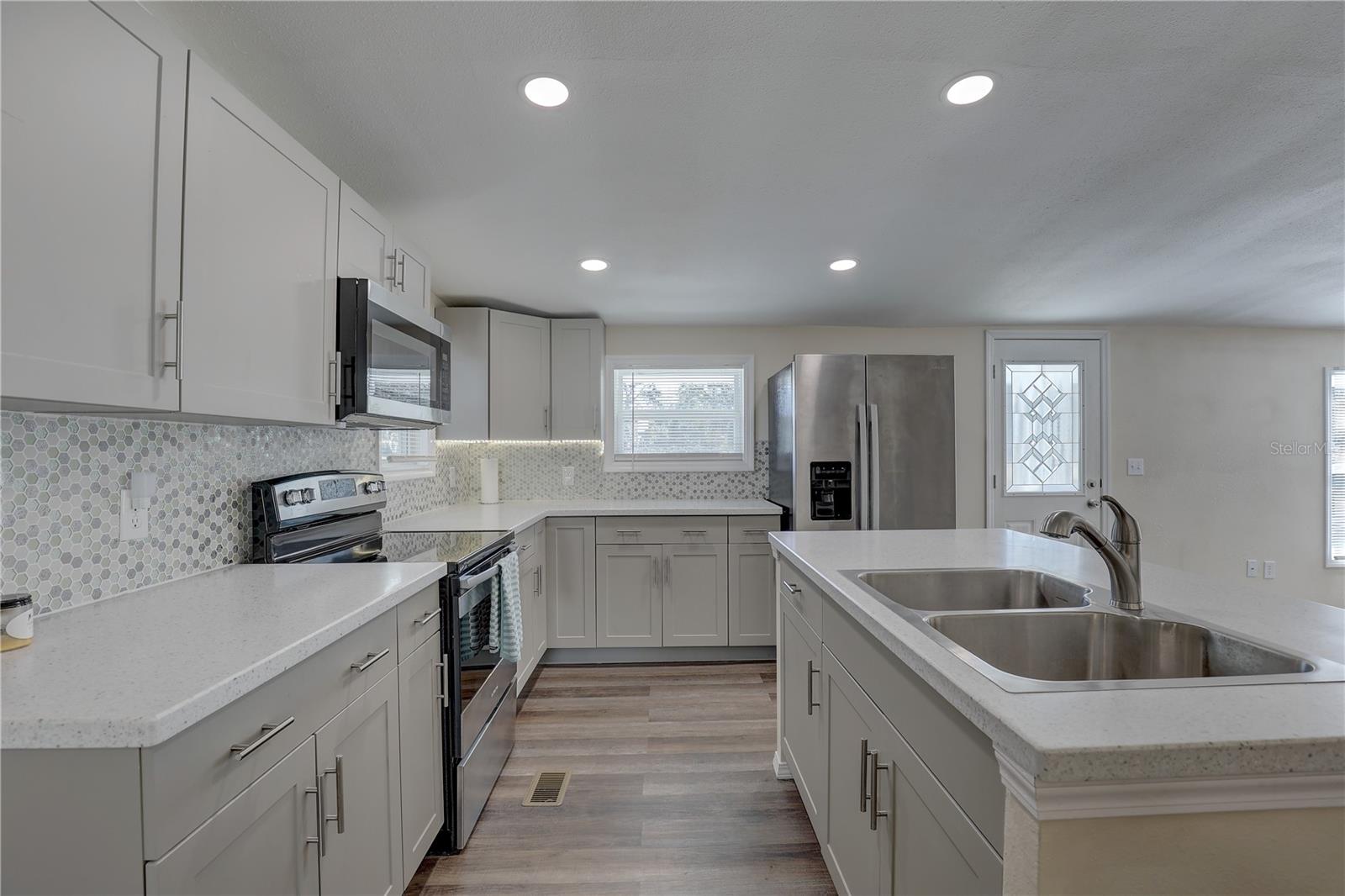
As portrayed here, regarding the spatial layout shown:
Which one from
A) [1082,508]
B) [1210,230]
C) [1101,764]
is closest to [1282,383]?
[1082,508]

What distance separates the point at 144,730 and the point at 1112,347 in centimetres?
556

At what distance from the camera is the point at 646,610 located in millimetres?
3537

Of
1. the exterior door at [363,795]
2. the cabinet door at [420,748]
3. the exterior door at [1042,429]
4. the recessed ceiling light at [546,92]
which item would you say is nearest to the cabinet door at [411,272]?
the recessed ceiling light at [546,92]

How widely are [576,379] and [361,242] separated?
2.02 m

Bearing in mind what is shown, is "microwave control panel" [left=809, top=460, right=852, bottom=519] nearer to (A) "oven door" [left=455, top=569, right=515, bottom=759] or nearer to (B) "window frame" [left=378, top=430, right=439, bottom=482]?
(A) "oven door" [left=455, top=569, right=515, bottom=759]

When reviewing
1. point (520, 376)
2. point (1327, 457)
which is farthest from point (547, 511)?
point (1327, 457)

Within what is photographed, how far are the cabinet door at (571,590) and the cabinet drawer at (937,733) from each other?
2.35 metres

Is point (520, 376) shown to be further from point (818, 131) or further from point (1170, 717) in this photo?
point (1170, 717)

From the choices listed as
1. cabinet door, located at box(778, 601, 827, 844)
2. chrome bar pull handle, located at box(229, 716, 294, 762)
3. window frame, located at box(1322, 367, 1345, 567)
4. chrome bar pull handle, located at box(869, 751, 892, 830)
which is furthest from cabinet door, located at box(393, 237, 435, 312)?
window frame, located at box(1322, 367, 1345, 567)

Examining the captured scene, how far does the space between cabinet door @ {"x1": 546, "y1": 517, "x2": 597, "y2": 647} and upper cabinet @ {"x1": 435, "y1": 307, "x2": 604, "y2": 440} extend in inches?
26.5

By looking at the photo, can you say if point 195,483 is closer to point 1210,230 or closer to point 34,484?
point 34,484

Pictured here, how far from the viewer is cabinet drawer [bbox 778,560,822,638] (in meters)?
1.71

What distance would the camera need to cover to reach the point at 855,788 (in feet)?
4.54

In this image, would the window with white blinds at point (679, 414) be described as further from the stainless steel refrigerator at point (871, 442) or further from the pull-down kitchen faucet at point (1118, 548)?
the pull-down kitchen faucet at point (1118, 548)
